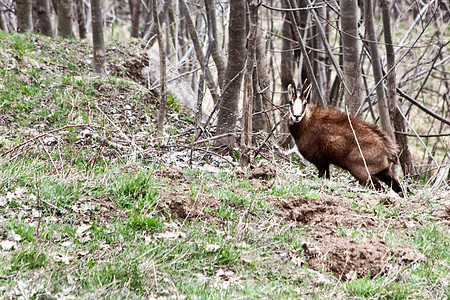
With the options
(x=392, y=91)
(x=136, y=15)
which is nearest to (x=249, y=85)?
(x=392, y=91)

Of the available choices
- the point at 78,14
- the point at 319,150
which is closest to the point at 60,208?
the point at 319,150

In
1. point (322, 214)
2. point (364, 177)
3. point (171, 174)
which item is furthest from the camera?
point (364, 177)

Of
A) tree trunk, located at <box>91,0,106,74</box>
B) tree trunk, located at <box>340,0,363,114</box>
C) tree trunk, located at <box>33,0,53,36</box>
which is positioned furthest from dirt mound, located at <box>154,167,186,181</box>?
tree trunk, located at <box>33,0,53,36</box>

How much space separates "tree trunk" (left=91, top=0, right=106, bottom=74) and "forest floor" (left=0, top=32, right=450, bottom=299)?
129 inches

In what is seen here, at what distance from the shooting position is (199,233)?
16.1 ft

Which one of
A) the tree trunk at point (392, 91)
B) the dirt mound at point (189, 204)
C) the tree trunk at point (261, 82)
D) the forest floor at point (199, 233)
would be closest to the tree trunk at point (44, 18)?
the tree trunk at point (261, 82)

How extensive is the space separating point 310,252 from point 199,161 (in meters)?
3.45

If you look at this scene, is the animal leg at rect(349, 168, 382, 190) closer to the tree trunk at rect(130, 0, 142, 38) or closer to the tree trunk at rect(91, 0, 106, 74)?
the tree trunk at rect(91, 0, 106, 74)

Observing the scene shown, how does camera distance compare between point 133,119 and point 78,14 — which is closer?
point 133,119

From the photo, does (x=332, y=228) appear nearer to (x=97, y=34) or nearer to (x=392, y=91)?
(x=392, y=91)

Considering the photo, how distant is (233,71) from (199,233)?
404 centimetres

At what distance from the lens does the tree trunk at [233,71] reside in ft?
26.6

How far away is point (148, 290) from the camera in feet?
13.4

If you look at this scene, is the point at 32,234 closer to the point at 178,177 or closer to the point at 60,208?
the point at 60,208
